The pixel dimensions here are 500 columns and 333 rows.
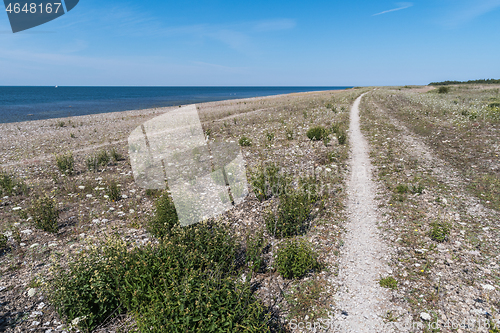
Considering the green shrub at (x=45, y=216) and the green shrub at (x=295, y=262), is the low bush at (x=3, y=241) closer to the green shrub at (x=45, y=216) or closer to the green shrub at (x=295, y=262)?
the green shrub at (x=45, y=216)

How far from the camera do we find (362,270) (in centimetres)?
637

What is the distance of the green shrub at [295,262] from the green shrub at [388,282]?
4.76 feet

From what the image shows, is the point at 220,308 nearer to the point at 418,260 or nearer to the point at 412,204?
the point at 418,260

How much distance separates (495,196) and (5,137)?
123 ft

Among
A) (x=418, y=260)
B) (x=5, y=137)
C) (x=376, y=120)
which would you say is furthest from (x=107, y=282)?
(x=5, y=137)

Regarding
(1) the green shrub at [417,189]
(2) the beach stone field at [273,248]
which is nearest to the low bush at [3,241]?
(2) the beach stone field at [273,248]

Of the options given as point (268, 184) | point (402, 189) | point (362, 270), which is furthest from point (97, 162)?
point (402, 189)

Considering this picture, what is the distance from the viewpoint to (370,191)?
10.6 meters

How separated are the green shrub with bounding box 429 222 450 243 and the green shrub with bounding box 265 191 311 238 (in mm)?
3588

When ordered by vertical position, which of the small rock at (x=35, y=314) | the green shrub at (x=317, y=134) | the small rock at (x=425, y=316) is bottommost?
the small rock at (x=35, y=314)

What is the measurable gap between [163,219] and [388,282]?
20.7 feet

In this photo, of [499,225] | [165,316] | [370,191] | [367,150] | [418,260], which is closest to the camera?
[165,316]

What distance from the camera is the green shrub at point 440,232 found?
7073 mm

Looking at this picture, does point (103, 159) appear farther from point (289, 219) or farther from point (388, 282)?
point (388, 282)
